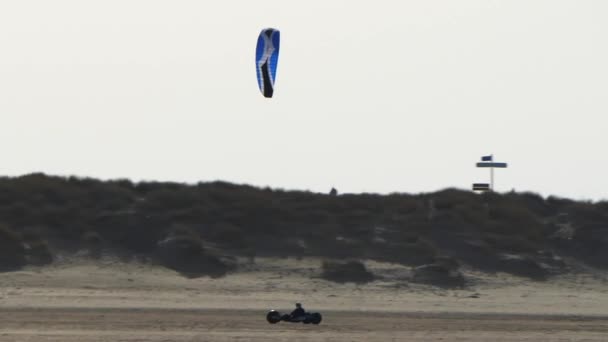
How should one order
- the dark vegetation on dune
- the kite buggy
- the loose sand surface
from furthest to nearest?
1. the dark vegetation on dune
2. the kite buggy
3. the loose sand surface

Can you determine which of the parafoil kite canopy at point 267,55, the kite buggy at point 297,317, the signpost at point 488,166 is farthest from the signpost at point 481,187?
the kite buggy at point 297,317

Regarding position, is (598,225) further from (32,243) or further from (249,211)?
(32,243)

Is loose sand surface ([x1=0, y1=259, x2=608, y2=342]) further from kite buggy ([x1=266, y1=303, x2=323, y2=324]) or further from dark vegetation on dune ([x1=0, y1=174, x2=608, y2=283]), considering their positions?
dark vegetation on dune ([x1=0, y1=174, x2=608, y2=283])

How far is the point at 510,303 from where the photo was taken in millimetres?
25906

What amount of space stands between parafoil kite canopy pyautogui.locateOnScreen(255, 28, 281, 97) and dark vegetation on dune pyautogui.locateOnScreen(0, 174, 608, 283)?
13.1 ft

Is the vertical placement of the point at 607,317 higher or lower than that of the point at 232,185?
lower

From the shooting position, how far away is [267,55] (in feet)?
83.9

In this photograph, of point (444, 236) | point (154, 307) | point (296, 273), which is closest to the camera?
point (154, 307)

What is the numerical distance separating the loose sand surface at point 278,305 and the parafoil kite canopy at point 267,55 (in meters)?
3.50

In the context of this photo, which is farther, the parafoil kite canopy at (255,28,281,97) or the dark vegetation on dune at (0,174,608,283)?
the dark vegetation on dune at (0,174,608,283)

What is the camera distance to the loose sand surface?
21609 mm

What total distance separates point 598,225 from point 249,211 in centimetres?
686

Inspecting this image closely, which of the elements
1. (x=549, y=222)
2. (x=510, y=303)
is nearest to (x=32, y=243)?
(x=510, y=303)

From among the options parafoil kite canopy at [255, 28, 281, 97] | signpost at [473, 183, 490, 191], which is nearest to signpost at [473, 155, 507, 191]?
signpost at [473, 183, 490, 191]
